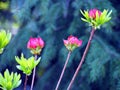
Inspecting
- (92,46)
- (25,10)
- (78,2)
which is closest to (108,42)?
(92,46)

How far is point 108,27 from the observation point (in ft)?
5.95

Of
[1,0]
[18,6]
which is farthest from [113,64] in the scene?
[1,0]

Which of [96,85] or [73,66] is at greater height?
[73,66]

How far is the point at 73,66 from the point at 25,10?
0.45m

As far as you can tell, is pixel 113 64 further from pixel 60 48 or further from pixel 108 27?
pixel 60 48

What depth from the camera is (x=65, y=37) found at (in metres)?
2.03

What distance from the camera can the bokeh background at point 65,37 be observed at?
180 cm

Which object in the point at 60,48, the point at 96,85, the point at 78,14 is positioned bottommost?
the point at 96,85

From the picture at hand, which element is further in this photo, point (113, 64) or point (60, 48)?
point (60, 48)

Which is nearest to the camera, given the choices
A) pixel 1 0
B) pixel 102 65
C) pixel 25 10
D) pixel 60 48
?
pixel 102 65

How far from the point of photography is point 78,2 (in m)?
1.86

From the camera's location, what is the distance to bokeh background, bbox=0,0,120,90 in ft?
5.91

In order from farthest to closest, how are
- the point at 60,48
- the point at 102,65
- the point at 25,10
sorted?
the point at 60,48, the point at 25,10, the point at 102,65

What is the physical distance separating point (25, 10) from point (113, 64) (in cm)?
57
